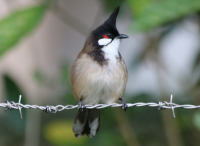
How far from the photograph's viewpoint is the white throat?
2648 mm

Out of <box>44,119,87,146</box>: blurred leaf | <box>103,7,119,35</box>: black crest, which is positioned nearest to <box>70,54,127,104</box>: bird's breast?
<box>103,7,119,35</box>: black crest

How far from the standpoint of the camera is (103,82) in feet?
8.46

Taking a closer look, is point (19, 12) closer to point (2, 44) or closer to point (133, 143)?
point (2, 44)

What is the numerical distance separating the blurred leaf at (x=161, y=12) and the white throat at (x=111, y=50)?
0.51 meters

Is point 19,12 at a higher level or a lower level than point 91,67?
higher

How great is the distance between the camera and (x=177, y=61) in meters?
5.31

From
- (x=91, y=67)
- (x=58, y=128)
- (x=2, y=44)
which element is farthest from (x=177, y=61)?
(x=2, y=44)

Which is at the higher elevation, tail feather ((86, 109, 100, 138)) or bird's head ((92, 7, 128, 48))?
bird's head ((92, 7, 128, 48))

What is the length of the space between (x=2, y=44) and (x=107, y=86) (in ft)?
2.93

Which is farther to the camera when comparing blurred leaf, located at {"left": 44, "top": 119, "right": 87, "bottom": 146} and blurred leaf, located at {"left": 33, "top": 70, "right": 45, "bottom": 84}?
blurred leaf, located at {"left": 33, "top": 70, "right": 45, "bottom": 84}

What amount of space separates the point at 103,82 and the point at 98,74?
0.26 ft

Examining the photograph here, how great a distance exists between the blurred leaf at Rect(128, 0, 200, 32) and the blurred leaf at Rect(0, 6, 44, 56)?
0.91 metres

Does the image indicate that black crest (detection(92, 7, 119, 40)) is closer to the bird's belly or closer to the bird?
the bird

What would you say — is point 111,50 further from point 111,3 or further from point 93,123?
point 111,3
